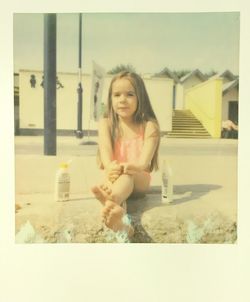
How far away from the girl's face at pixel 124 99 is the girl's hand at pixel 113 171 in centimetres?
16

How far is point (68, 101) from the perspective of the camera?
1.32m

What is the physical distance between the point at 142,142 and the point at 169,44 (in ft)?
1.07

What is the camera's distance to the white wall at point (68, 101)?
4.29ft

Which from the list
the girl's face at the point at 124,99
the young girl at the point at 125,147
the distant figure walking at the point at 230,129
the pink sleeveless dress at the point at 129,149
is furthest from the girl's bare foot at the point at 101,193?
the distant figure walking at the point at 230,129

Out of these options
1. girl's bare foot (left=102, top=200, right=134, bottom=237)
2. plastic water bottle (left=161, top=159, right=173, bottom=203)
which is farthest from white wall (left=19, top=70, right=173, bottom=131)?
girl's bare foot (left=102, top=200, right=134, bottom=237)

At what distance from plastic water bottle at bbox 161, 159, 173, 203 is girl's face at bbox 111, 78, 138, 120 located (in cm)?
20

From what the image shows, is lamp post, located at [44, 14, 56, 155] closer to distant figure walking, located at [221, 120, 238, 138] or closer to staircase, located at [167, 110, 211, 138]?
staircase, located at [167, 110, 211, 138]

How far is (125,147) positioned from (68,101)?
24 centimetres

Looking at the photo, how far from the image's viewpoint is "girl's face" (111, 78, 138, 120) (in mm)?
1312

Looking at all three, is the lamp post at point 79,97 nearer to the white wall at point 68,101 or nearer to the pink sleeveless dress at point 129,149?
the white wall at point 68,101

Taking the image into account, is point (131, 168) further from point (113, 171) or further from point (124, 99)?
point (124, 99)

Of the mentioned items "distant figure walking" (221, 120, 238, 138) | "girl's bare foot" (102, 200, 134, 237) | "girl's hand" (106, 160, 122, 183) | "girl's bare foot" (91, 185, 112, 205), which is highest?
"distant figure walking" (221, 120, 238, 138)

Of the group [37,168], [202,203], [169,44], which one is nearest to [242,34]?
[169,44]

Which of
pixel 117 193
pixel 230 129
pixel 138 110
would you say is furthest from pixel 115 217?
pixel 230 129
